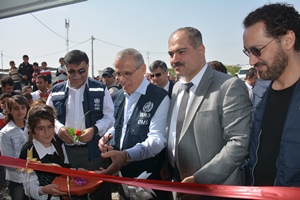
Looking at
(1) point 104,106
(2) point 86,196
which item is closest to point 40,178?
(2) point 86,196

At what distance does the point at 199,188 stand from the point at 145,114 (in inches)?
40.9

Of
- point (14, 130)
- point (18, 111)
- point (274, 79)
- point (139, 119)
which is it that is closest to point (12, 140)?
point (14, 130)

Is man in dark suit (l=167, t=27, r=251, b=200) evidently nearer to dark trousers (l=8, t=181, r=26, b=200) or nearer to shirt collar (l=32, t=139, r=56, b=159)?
shirt collar (l=32, t=139, r=56, b=159)

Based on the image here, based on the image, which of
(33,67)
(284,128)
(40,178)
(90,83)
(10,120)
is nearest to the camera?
(284,128)

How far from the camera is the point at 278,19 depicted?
206 cm

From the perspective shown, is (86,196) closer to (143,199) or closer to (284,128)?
(143,199)

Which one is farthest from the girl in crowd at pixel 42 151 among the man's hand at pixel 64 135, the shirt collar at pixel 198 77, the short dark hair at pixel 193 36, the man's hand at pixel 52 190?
the short dark hair at pixel 193 36

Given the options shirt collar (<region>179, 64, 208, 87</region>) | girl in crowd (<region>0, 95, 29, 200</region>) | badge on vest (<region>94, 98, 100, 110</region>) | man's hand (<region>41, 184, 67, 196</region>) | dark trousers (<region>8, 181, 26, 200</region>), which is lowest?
dark trousers (<region>8, 181, 26, 200</region>)

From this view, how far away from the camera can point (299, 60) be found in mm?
2059

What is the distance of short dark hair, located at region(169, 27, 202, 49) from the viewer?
251 cm

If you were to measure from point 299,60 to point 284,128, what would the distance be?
1.67ft

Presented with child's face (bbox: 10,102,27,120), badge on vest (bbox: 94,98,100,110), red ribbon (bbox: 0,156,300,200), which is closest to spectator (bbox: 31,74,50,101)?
child's face (bbox: 10,102,27,120)

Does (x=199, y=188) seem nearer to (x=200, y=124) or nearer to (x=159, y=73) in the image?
(x=200, y=124)

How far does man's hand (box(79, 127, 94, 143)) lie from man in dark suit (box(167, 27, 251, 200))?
1.13m
